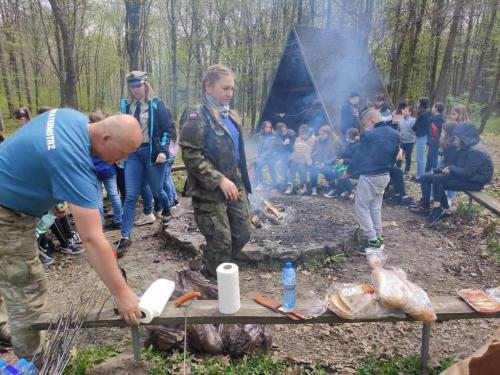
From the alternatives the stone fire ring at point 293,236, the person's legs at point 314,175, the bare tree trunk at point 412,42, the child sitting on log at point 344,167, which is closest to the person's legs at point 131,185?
the stone fire ring at point 293,236

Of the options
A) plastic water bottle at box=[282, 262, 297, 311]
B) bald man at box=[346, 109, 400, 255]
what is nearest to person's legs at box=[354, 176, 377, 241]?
bald man at box=[346, 109, 400, 255]

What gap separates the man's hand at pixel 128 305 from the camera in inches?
77.8

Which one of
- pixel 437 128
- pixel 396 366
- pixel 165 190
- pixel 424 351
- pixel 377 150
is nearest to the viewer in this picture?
pixel 424 351

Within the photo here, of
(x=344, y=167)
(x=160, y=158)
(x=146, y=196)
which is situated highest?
Result: (x=160, y=158)

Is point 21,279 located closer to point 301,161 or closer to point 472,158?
point 472,158

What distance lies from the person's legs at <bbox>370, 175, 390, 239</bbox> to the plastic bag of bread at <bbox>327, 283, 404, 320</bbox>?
2.45 meters

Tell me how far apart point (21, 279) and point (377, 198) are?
4.06 metres

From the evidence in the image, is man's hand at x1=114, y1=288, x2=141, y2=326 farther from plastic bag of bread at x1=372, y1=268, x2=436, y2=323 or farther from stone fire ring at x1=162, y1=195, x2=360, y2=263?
stone fire ring at x1=162, y1=195, x2=360, y2=263

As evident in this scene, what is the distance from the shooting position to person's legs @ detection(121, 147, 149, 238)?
4.62 m

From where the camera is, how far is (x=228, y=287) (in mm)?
2301

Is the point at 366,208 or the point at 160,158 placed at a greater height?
the point at 160,158

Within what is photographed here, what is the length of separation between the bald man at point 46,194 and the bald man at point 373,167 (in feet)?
11.1

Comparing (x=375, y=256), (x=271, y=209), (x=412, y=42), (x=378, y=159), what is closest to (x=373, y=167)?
(x=378, y=159)

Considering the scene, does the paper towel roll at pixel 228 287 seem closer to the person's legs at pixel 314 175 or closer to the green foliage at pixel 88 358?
the green foliage at pixel 88 358
